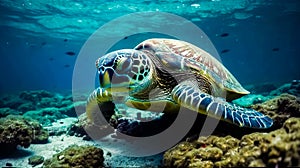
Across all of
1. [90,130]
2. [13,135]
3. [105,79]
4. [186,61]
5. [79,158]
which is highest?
[186,61]

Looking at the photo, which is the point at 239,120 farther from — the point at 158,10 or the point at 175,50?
the point at 158,10

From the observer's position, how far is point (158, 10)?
2070cm

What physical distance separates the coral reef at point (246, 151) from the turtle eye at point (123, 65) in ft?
4.49

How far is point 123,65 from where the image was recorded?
316cm

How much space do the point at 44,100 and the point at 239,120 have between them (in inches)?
530

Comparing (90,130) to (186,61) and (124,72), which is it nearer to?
(124,72)

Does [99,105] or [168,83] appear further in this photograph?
[99,105]

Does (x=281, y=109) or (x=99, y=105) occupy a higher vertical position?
(x=281, y=109)

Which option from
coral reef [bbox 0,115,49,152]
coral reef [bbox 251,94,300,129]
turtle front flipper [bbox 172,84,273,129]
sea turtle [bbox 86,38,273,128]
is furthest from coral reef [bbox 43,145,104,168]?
coral reef [bbox 251,94,300,129]

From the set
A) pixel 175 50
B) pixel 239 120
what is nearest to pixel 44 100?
pixel 175 50

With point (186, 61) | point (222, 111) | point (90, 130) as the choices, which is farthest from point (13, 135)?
point (222, 111)

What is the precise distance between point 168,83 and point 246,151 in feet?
6.96

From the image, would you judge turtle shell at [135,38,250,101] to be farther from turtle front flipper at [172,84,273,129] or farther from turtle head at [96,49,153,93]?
turtle front flipper at [172,84,273,129]

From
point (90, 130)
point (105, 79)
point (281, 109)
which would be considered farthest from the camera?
point (90, 130)
